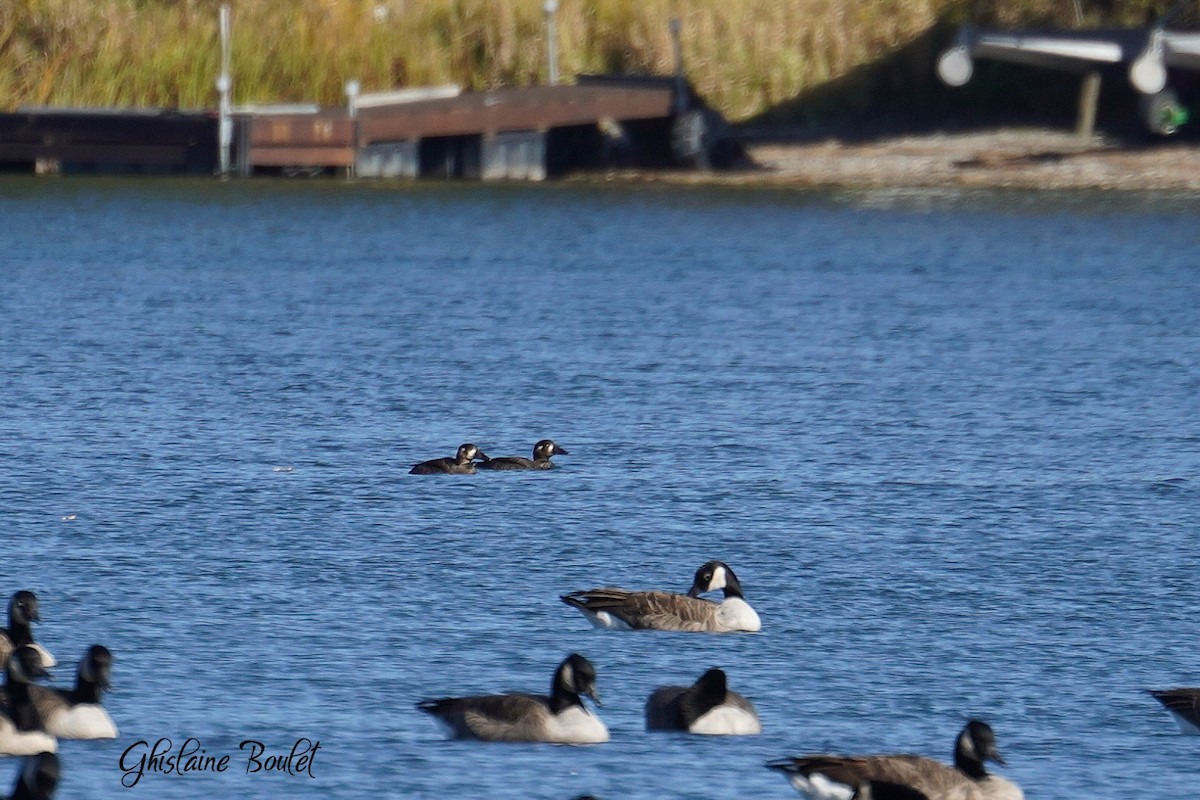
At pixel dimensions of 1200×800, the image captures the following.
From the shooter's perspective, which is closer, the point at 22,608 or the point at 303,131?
the point at 22,608

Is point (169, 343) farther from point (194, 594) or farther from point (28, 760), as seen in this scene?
point (28, 760)

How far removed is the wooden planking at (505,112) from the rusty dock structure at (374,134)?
24 mm

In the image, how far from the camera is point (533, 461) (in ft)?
71.4

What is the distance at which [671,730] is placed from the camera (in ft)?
44.0

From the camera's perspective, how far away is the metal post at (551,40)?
6062 cm

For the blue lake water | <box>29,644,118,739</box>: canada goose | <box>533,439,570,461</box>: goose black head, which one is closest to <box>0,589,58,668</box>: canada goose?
the blue lake water

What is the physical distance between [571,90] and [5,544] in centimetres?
4069

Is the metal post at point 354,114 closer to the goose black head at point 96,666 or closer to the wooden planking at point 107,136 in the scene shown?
the wooden planking at point 107,136

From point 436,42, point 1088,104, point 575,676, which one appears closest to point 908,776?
point 575,676

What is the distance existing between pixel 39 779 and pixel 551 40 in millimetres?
51125

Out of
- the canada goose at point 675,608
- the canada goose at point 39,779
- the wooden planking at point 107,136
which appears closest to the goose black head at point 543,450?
the canada goose at point 675,608

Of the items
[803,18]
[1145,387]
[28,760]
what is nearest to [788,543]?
[28,760]

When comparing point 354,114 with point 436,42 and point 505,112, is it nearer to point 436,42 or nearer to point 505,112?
point 505,112

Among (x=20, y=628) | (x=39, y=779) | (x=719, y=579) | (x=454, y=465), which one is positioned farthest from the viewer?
(x=454, y=465)
